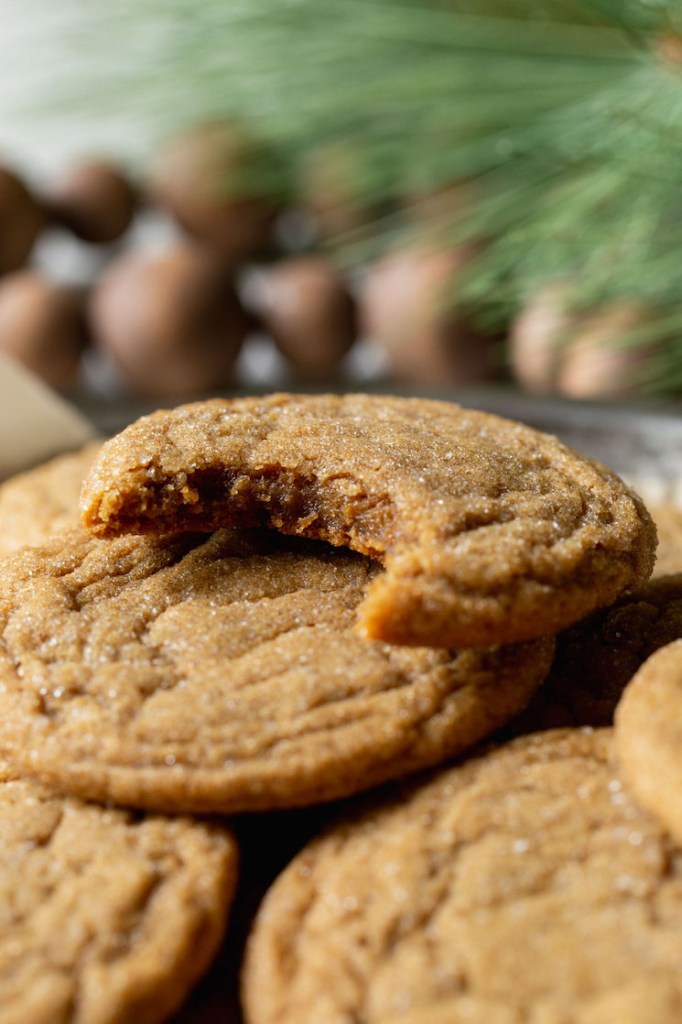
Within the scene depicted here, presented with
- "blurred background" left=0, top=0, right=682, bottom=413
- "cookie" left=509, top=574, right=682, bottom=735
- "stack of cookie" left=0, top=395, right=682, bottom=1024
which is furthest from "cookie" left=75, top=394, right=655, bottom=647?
"blurred background" left=0, top=0, right=682, bottom=413

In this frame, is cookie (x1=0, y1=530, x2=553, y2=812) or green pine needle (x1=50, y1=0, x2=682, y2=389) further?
green pine needle (x1=50, y1=0, x2=682, y2=389)

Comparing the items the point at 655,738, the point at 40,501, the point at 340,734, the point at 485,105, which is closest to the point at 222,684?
the point at 340,734

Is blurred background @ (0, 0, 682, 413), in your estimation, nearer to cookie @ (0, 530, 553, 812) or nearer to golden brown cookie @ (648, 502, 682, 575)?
golden brown cookie @ (648, 502, 682, 575)

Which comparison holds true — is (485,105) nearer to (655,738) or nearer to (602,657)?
(602,657)

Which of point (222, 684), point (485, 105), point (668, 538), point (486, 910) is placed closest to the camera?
point (486, 910)

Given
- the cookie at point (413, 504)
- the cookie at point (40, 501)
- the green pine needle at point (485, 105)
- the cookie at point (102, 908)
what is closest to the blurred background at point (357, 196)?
the green pine needle at point (485, 105)

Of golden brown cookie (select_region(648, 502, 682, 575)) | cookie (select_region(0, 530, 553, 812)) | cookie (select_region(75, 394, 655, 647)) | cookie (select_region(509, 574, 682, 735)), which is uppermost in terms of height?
cookie (select_region(75, 394, 655, 647))

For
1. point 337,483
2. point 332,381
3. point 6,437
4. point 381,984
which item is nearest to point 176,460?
point 337,483
